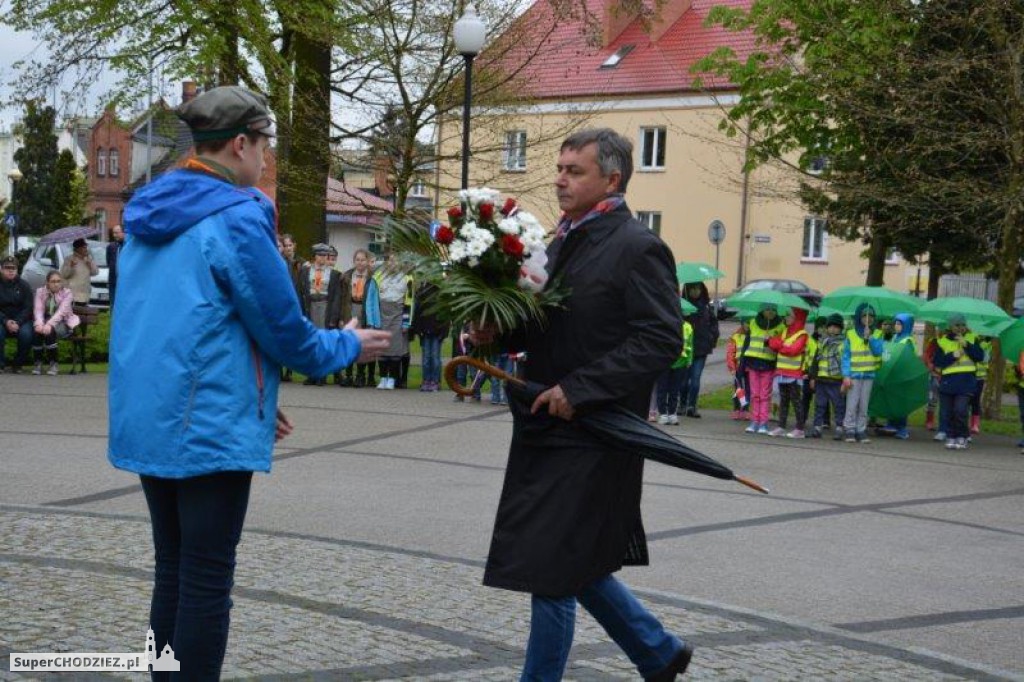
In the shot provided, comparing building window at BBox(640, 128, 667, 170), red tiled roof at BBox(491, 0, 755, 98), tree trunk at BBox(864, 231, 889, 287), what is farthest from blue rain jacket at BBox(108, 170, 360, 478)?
building window at BBox(640, 128, 667, 170)

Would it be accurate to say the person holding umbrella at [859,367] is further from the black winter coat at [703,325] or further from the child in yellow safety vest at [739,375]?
the black winter coat at [703,325]

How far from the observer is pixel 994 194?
18688mm

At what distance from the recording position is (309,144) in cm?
2497

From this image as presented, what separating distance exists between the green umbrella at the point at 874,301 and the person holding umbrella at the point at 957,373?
1.81 ft

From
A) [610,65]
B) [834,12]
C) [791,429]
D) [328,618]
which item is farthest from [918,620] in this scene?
[610,65]

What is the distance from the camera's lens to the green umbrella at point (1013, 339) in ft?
54.0

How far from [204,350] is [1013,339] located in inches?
556

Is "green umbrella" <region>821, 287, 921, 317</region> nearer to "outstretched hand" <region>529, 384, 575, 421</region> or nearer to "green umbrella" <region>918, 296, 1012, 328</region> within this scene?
"green umbrella" <region>918, 296, 1012, 328</region>

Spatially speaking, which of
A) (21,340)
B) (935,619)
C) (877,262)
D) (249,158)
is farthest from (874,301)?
(249,158)

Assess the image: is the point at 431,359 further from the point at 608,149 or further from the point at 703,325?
the point at 608,149

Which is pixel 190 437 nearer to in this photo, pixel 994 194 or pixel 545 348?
pixel 545 348

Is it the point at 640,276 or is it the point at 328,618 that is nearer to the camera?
the point at 640,276

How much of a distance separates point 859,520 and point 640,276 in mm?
6364

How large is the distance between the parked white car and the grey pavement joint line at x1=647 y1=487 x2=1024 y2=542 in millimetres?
23501
